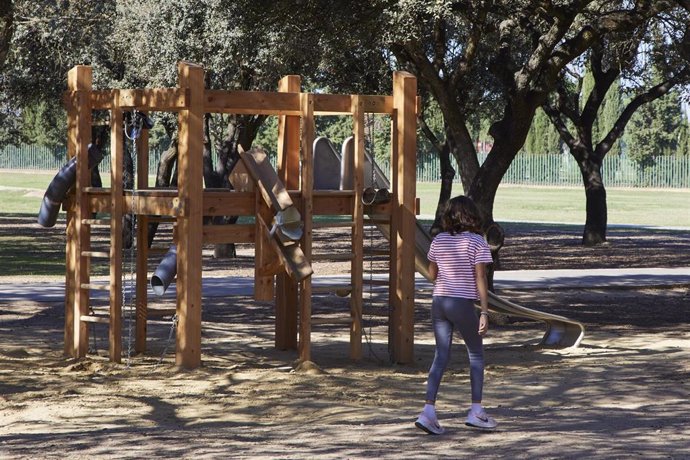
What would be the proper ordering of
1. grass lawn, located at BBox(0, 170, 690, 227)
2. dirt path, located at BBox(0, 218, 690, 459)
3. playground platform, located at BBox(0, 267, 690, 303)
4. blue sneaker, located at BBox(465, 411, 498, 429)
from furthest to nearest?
grass lawn, located at BBox(0, 170, 690, 227)
playground platform, located at BBox(0, 267, 690, 303)
blue sneaker, located at BBox(465, 411, 498, 429)
dirt path, located at BBox(0, 218, 690, 459)

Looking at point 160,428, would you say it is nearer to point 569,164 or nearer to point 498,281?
point 498,281

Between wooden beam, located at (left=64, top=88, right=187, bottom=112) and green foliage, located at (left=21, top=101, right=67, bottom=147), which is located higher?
green foliage, located at (left=21, top=101, right=67, bottom=147)

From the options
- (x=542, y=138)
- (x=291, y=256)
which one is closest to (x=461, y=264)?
(x=291, y=256)

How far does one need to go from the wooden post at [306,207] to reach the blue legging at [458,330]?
3.08 m

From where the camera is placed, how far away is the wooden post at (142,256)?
1221 centimetres

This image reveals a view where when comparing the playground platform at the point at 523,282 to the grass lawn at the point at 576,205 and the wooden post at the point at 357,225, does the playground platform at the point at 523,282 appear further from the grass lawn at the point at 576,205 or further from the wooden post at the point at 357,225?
the grass lawn at the point at 576,205

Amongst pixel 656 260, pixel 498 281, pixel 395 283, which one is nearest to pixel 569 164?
pixel 656 260

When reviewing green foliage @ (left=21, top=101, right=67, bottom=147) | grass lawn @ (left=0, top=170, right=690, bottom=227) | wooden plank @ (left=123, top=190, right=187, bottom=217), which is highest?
green foliage @ (left=21, top=101, right=67, bottom=147)

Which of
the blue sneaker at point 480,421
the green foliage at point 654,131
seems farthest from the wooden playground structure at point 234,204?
the green foliage at point 654,131

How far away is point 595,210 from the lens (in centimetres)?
3103

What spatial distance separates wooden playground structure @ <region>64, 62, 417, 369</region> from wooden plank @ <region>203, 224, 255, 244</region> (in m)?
0.01

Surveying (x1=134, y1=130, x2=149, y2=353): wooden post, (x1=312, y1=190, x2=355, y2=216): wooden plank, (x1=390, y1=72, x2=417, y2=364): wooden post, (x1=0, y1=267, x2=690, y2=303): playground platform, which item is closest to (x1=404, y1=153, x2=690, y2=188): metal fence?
(x1=0, y1=267, x2=690, y2=303): playground platform

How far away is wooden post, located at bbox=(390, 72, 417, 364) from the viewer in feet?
38.7

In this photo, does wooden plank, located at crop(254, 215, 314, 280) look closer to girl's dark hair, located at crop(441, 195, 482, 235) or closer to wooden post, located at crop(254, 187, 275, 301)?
wooden post, located at crop(254, 187, 275, 301)
